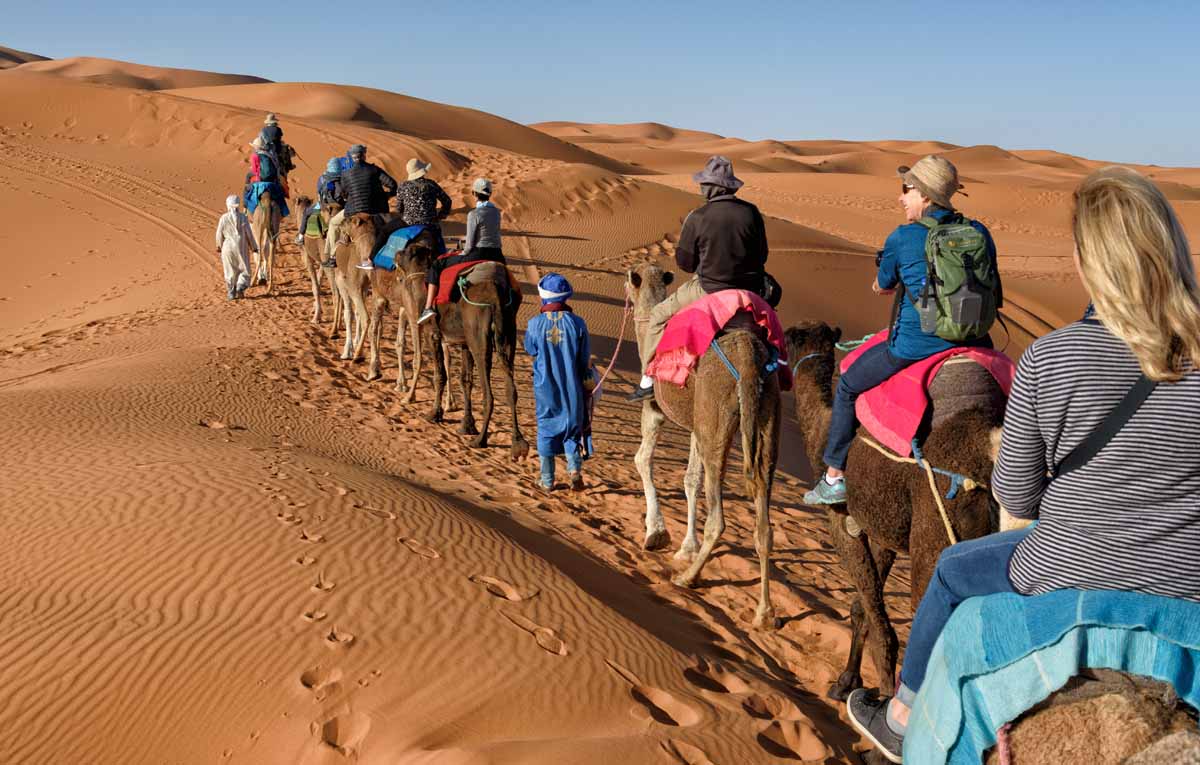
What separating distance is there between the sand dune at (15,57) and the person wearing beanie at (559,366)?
12673 centimetres

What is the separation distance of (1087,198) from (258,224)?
17.2m

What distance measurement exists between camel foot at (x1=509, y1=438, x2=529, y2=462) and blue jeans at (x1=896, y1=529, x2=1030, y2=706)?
24.5 feet

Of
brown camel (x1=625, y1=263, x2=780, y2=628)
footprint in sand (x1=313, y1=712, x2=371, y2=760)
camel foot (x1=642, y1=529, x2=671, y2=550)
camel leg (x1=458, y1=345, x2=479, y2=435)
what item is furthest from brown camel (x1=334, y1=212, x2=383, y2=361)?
footprint in sand (x1=313, y1=712, x2=371, y2=760)

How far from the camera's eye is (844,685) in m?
5.94

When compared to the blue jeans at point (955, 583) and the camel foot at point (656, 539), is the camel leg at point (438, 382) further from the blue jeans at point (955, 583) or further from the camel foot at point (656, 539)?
the blue jeans at point (955, 583)

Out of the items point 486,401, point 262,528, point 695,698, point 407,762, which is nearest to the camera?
point 407,762

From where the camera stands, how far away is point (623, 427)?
12664mm

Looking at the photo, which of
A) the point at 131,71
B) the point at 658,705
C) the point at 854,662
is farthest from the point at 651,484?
the point at 131,71

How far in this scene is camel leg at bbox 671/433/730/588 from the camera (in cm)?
707

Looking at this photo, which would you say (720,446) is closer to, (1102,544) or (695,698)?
(695,698)

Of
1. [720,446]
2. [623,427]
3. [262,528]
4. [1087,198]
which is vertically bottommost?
[623,427]

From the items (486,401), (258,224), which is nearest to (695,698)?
(486,401)

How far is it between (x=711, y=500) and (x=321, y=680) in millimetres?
3215

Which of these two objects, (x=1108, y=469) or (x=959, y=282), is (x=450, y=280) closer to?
(x=959, y=282)
